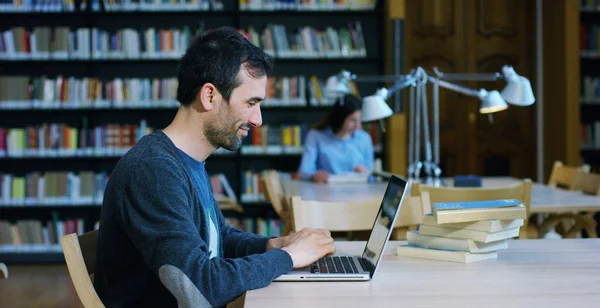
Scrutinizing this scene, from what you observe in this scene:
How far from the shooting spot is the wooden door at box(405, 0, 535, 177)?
6574 mm

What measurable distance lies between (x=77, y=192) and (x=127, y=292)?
4490 mm

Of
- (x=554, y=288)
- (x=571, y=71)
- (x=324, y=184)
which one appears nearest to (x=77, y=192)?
(x=324, y=184)

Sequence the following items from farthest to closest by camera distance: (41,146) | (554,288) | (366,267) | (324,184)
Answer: (41,146), (324,184), (366,267), (554,288)

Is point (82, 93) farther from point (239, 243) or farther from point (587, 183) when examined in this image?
point (239, 243)

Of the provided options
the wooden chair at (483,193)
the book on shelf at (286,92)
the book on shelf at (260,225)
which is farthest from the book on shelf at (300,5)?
the wooden chair at (483,193)

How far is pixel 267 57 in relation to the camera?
1785 millimetres

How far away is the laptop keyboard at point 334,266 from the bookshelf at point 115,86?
412 cm

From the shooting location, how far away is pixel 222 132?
5.69 ft

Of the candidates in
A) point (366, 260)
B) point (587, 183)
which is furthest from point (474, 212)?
point (587, 183)

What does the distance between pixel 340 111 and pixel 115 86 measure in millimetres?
1904

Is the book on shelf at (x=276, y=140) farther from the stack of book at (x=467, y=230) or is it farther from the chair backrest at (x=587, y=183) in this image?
the stack of book at (x=467, y=230)

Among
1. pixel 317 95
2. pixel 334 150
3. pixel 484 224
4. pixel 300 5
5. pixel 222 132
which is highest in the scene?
pixel 300 5

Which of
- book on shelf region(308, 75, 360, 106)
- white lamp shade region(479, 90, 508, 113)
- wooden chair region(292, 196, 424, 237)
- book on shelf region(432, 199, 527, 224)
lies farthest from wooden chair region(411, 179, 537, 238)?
book on shelf region(308, 75, 360, 106)

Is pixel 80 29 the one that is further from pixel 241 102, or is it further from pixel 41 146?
pixel 241 102
